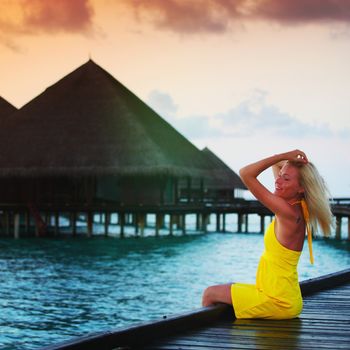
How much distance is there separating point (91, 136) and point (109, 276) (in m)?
15.8

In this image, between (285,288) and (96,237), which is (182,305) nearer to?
(285,288)

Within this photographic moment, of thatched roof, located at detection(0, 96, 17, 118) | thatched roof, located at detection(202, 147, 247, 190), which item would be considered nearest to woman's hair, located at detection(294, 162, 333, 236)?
thatched roof, located at detection(0, 96, 17, 118)

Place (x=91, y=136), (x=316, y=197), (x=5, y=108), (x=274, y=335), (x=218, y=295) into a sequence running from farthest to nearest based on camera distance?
(x=5, y=108)
(x=91, y=136)
(x=218, y=295)
(x=316, y=197)
(x=274, y=335)

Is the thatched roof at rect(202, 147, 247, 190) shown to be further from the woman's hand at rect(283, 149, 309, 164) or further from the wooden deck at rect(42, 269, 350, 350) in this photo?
the woman's hand at rect(283, 149, 309, 164)

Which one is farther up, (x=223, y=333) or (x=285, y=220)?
(x=285, y=220)

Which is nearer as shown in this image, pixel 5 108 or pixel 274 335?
pixel 274 335

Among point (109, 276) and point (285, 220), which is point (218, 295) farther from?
point (109, 276)

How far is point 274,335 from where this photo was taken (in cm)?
477

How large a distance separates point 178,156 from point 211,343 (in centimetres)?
3091

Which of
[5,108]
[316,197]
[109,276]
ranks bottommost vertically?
[109,276]

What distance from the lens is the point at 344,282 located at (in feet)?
Result: 25.1

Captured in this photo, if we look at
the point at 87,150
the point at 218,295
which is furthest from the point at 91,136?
the point at 218,295

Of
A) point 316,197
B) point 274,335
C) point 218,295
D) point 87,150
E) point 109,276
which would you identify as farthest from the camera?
point 87,150

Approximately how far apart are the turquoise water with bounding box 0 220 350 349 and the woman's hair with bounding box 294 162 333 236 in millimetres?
6773
